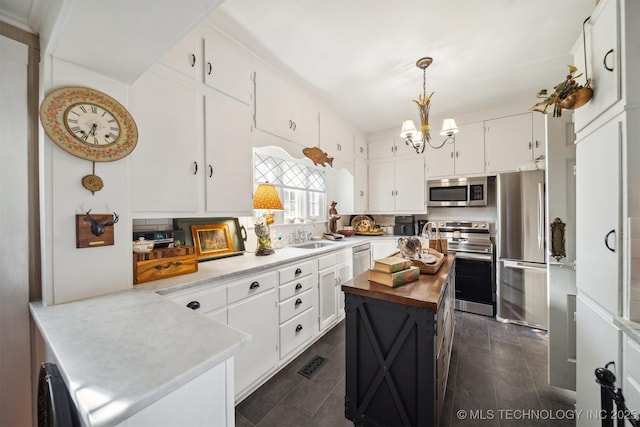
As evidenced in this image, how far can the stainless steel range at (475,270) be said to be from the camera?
10.3ft

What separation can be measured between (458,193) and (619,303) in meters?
2.80

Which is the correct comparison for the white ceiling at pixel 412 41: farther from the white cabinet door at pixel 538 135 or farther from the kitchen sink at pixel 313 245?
the kitchen sink at pixel 313 245

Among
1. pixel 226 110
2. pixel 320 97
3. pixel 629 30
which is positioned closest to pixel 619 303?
pixel 629 30

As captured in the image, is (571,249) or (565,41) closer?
(571,249)

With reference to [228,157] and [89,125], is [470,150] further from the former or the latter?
[89,125]

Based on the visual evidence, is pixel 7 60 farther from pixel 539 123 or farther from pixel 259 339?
pixel 539 123

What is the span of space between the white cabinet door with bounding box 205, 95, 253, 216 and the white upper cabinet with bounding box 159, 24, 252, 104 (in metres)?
0.12

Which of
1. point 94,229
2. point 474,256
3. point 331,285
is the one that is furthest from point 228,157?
point 474,256

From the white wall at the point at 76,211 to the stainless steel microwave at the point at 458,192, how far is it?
3.78 metres

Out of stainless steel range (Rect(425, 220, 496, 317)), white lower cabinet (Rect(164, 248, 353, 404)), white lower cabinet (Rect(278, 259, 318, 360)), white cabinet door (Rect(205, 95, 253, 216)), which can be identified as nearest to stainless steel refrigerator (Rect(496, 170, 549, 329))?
stainless steel range (Rect(425, 220, 496, 317))

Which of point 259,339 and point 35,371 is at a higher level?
point 35,371

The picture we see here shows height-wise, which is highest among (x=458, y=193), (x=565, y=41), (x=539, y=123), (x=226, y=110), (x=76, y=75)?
(x=565, y=41)

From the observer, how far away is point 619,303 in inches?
38.9

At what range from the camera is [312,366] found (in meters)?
2.08
